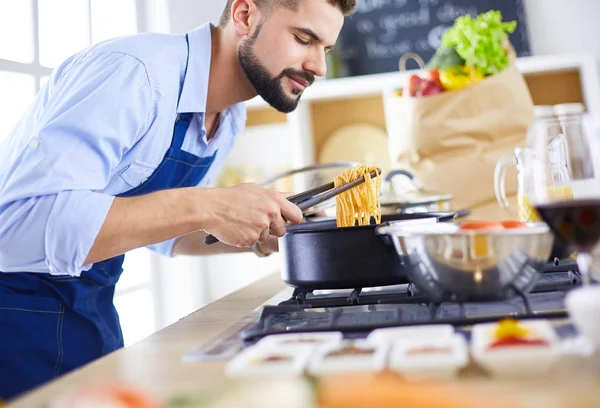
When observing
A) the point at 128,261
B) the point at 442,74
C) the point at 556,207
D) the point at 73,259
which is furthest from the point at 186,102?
the point at 128,261

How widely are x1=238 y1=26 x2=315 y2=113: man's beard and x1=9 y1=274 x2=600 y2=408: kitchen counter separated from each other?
704 mm

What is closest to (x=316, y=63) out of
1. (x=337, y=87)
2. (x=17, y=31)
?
(x=17, y=31)

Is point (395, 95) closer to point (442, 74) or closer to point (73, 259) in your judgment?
point (442, 74)

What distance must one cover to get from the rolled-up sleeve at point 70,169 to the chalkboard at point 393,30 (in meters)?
2.39

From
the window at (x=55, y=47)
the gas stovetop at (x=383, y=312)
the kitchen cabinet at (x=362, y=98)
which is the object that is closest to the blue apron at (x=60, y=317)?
the gas stovetop at (x=383, y=312)

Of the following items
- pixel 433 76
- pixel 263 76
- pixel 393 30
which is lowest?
pixel 263 76

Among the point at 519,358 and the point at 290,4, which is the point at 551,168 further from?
the point at 290,4

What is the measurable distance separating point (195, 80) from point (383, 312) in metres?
0.73

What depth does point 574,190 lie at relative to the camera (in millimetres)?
733

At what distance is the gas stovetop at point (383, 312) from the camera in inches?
31.1

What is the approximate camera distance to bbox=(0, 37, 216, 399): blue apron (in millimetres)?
1263

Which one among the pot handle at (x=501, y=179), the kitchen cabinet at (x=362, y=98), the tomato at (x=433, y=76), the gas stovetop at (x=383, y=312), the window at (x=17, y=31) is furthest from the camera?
the kitchen cabinet at (x=362, y=98)

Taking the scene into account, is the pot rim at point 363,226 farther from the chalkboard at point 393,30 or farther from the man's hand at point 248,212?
the chalkboard at point 393,30

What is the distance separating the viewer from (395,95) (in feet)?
7.64
